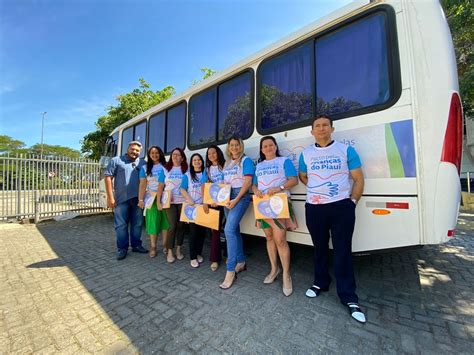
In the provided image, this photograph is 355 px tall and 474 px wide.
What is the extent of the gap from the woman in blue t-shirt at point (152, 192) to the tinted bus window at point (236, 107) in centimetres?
111

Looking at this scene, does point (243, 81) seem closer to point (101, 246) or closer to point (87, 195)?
point (101, 246)

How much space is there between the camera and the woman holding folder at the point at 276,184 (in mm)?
2701

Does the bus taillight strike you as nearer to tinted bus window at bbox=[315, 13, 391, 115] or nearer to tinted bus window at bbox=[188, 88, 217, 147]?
tinted bus window at bbox=[315, 13, 391, 115]

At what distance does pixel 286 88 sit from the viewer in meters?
3.02

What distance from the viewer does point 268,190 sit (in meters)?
2.72

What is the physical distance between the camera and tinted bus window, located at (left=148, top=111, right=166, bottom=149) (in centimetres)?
513

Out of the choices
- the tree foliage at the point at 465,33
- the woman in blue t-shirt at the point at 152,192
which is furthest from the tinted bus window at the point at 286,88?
the tree foliage at the point at 465,33

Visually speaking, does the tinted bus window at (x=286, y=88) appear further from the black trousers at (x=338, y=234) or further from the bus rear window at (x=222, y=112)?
the black trousers at (x=338, y=234)

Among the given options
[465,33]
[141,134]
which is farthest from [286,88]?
[465,33]

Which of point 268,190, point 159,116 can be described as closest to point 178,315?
point 268,190

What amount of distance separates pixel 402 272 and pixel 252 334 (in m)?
2.46

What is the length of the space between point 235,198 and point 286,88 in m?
1.51

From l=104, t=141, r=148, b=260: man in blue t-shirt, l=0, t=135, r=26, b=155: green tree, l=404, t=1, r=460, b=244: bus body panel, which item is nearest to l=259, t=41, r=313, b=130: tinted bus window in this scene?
l=404, t=1, r=460, b=244: bus body panel

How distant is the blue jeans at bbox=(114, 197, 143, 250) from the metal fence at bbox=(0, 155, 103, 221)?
5497 millimetres
